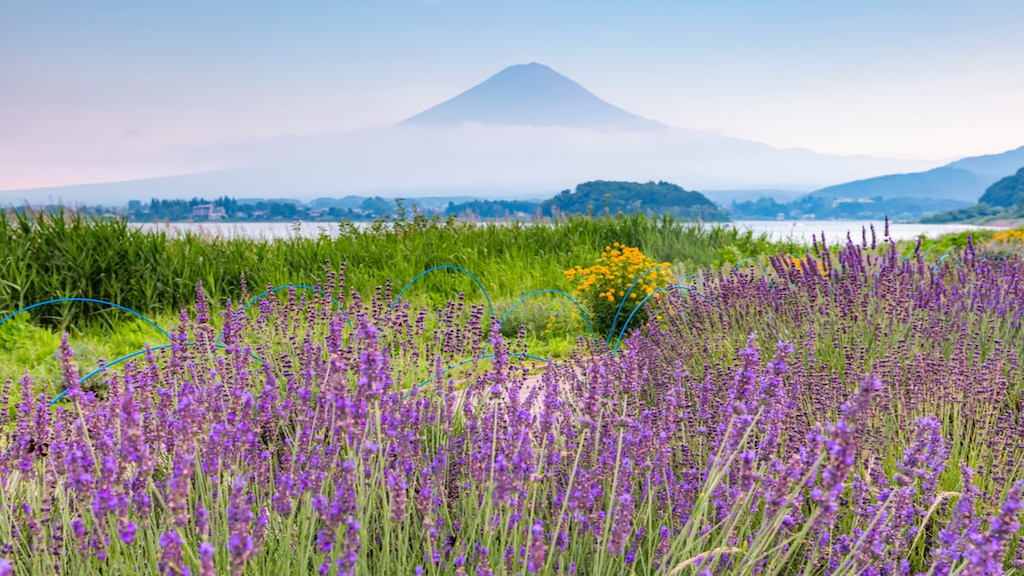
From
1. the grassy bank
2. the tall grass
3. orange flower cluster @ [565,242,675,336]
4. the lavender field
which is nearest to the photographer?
the lavender field

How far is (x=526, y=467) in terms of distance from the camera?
145 centimetres

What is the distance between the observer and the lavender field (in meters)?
1.38

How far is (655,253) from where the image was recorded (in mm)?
8930

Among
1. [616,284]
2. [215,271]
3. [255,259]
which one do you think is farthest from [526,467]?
[255,259]

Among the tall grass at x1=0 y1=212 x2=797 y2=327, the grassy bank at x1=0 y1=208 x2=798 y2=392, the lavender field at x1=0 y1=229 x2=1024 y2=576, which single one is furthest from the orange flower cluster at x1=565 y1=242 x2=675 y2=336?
the lavender field at x1=0 y1=229 x2=1024 y2=576

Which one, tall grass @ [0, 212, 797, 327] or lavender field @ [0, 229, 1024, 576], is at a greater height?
tall grass @ [0, 212, 797, 327]

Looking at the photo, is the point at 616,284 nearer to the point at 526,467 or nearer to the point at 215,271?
the point at 215,271

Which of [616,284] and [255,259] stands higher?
[255,259]

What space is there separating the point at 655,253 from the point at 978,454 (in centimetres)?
632

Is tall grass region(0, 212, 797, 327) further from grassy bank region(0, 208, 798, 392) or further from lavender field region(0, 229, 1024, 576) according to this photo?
lavender field region(0, 229, 1024, 576)

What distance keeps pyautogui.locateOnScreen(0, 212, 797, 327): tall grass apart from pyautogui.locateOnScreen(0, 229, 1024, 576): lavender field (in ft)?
11.0

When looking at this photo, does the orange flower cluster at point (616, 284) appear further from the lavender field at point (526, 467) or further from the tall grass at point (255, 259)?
the lavender field at point (526, 467)

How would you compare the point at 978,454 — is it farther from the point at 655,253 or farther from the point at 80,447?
the point at 655,253

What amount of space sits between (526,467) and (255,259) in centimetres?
671
